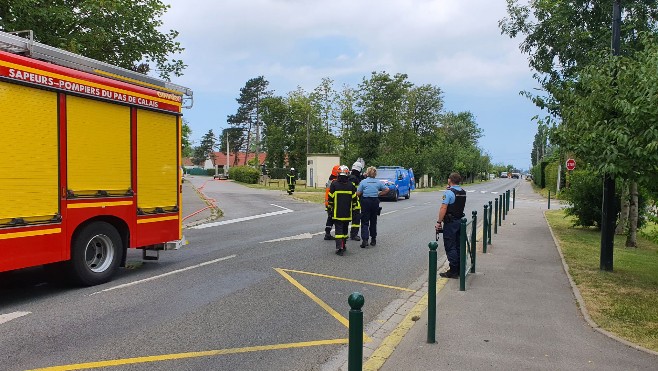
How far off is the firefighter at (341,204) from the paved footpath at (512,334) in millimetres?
2754

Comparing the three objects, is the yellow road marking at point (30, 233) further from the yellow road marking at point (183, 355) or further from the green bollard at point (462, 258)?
the green bollard at point (462, 258)

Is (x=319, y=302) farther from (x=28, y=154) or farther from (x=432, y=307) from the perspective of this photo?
(x=28, y=154)

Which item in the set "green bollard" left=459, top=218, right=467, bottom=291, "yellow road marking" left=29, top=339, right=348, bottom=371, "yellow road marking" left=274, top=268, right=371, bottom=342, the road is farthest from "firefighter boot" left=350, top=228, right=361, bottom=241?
"yellow road marking" left=29, top=339, right=348, bottom=371

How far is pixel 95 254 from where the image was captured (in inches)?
302

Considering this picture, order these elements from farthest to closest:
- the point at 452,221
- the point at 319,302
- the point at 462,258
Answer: the point at 452,221
the point at 462,258
the point at 319,302

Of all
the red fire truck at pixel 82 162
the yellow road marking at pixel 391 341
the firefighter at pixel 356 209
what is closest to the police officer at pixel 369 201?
the firefighter at pixel 356 209

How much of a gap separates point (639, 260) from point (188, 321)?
30.9ft

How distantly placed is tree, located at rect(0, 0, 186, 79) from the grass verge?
43.6ft

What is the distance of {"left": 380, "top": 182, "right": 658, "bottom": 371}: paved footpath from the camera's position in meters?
4.67

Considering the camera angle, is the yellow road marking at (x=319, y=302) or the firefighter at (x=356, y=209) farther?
the firefighter at (x=356, y=209)

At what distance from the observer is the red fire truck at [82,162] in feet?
20.5

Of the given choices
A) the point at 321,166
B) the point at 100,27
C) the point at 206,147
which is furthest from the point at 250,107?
the point at 100,27

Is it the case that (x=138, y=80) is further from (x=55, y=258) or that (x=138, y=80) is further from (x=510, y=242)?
(x=510, y=242)

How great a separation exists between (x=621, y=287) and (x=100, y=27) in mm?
15677
